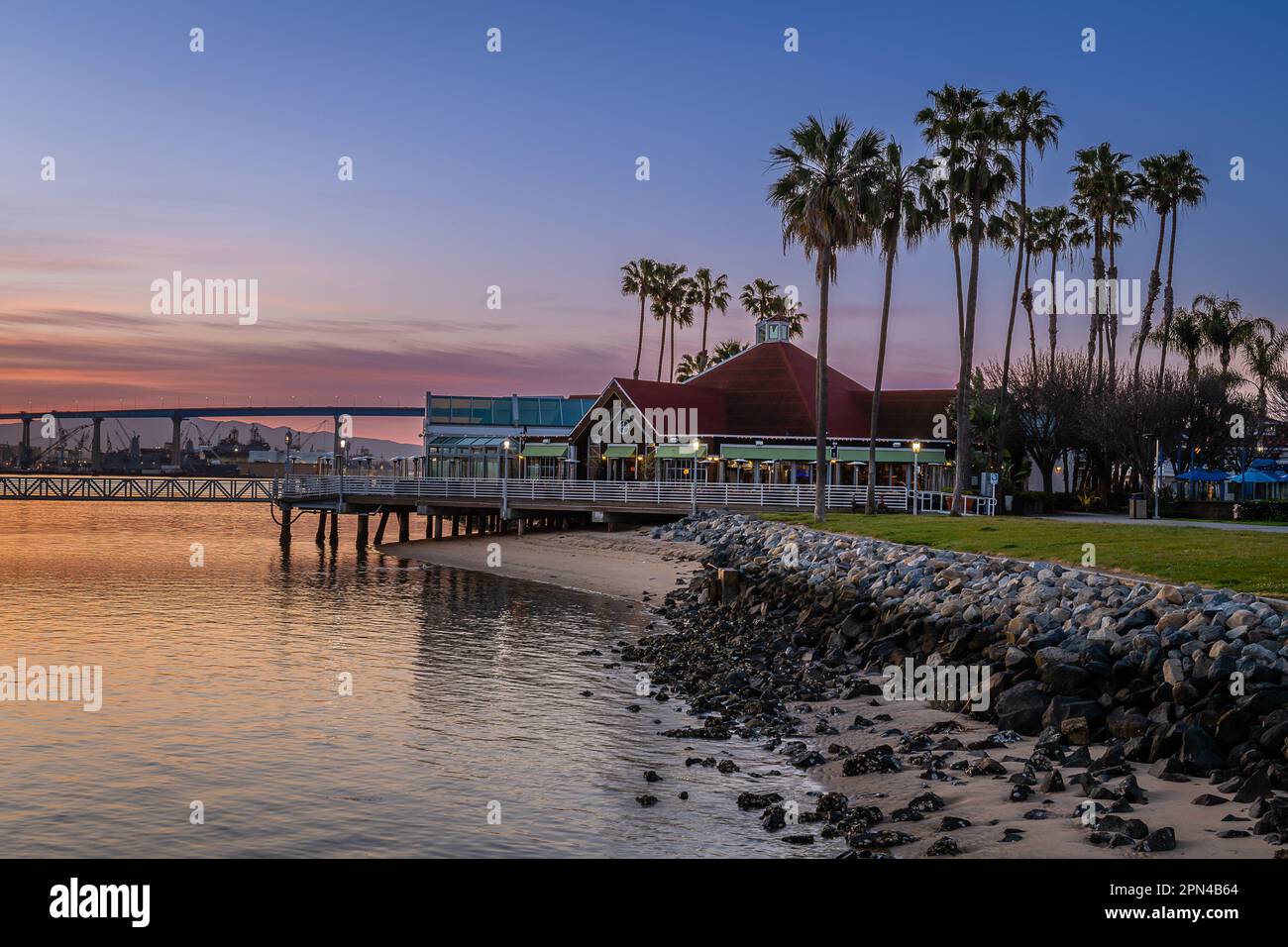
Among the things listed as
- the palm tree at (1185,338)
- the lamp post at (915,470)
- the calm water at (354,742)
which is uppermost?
the palm tree at (1185,338)

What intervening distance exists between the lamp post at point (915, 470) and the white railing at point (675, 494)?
40cm

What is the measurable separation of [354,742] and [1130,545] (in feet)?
59.9

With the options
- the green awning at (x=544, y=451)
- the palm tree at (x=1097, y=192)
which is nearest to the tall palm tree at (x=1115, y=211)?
the palm tree at (x=1097, y=192)

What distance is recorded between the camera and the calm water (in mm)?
12016

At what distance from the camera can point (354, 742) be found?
16.2 metres

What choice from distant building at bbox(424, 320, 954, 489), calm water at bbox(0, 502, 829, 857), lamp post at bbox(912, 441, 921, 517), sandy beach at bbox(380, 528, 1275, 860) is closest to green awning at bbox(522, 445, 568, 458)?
distant building at bbox(424, 320, 954, 489)

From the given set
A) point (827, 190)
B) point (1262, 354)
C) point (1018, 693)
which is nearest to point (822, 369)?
point (827, 190)

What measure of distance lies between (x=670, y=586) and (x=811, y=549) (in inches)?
185

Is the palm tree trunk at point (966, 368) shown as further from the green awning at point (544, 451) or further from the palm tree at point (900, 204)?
the green awning at point (544, 451)

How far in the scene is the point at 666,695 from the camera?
18.7m

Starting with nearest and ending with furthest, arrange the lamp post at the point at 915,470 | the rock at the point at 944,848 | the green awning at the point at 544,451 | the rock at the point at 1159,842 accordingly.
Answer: the rock at the point at 1159,842
the rock at the point at 944,848
the lamp post at the point at 915,470
the green awning at the point at 544,451

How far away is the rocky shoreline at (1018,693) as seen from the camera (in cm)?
1103
